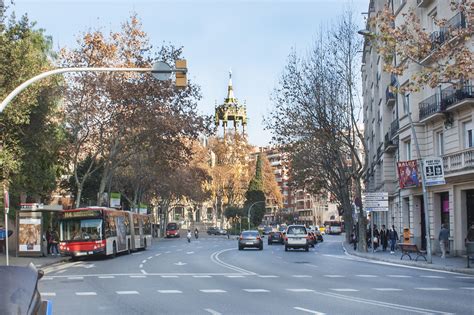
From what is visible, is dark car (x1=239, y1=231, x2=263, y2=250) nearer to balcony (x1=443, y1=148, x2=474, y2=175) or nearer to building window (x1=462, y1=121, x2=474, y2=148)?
balcony (x1=443, y1=148, x2=474, y2=175)

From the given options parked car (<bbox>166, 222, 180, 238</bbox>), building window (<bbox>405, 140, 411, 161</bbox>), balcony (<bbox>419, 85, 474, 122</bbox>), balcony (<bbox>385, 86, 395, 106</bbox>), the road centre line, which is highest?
balcony (<bbox>385, 86, 395, 106</bbox>)

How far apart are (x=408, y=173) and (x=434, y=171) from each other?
8.08 m

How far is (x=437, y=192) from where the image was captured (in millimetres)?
37250

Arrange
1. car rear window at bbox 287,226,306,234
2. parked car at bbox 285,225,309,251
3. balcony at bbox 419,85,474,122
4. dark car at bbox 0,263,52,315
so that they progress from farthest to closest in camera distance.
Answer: car rear window at bbox 287,226,306,234
parked car at bbox 285,225,309,251
balcony at bbox 419,85,474,122
dark car at bbox 0,263,52,315

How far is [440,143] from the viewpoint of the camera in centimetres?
3706

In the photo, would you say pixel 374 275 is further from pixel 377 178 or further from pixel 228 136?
pixel 228 136

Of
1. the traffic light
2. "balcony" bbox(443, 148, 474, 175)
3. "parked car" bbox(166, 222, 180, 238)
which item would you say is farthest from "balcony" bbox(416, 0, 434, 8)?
"parked car" bbox(166, 222, 180, 238)

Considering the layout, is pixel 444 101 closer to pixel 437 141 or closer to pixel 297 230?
pixel 437 141

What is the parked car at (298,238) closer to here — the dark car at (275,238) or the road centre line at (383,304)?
the dark car at (275,238)

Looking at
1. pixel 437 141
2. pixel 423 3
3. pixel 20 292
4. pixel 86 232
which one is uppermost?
pixel 423 3

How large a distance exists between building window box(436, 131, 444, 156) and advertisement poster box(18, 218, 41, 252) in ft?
75.6

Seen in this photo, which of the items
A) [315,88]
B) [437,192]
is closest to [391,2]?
[315,88]

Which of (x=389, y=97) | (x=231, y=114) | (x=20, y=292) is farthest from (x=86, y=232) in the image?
(x=231, y=114)

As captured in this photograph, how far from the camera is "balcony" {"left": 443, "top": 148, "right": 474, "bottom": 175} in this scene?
30.7m
